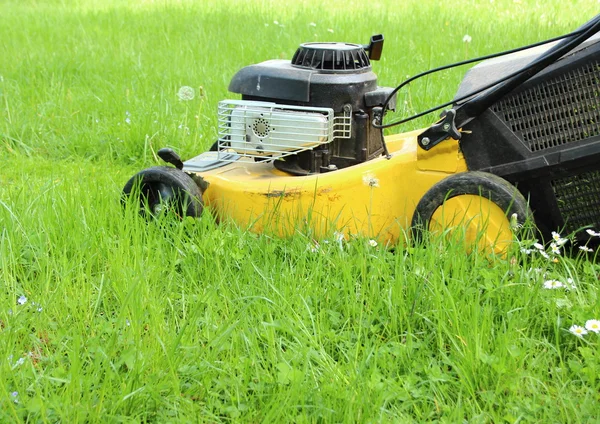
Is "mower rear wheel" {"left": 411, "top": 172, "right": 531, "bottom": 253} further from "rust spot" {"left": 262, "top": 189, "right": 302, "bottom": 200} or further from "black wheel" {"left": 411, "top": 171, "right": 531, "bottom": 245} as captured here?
"rust spot" {"left": 262, "top": 189, "right": 302, "bottom": 200}

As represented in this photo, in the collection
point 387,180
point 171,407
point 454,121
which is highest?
point 454,121

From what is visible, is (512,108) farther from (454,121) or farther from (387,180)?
(387,180)

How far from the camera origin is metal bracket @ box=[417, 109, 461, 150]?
203 centimetres

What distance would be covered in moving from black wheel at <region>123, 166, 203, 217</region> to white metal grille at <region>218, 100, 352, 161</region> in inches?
7.2

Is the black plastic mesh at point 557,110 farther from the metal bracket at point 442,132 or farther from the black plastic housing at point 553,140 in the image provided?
the metal bracket at point 442,132

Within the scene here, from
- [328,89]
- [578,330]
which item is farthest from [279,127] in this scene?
[578,330]

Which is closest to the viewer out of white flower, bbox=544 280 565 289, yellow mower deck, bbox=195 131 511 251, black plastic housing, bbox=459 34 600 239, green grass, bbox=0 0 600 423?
green grass, bbox=0 0 600 423

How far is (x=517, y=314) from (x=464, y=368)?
257mm

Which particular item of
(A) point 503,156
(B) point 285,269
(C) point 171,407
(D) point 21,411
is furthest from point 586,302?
(D) point 21,411

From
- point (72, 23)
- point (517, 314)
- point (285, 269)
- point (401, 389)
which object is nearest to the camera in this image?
point (401, 389)

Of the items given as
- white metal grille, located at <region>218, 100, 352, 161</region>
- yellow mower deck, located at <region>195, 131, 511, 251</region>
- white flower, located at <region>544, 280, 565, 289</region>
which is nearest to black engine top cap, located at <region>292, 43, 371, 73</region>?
white metal grille, located at <region>218, 100, 352, 161</region>

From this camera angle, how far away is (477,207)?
6.58 feet

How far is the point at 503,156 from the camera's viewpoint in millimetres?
2008

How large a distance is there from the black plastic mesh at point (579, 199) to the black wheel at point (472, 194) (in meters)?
0.11
